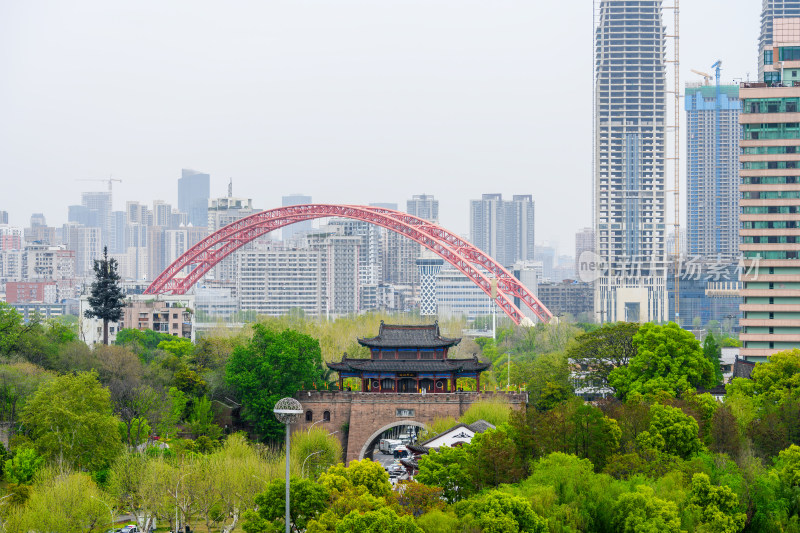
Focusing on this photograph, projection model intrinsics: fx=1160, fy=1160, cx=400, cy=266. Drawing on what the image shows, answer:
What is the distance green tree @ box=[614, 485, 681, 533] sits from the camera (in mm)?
34719

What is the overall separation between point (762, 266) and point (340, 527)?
41.5 m

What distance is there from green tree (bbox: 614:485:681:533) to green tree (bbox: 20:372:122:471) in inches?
896

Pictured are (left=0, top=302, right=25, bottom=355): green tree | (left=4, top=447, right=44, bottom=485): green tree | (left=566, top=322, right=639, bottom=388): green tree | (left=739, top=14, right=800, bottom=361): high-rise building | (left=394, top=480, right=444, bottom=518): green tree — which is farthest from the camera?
(left=739, top=14, right=800, bottom=361): high-rise building

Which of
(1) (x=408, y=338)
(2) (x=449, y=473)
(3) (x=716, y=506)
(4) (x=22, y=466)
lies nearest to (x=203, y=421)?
(1) (x=408, y=338)

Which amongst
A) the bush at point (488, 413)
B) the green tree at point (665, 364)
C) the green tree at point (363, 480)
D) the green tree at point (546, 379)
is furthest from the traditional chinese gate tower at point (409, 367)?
the green tree at point (363, 480)

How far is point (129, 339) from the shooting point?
289ft

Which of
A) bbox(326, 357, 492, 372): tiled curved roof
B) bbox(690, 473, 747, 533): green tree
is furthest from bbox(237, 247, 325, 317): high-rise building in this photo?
bbox(690, 473, 747, 533): green tree

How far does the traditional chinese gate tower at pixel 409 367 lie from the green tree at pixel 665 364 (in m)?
7.85

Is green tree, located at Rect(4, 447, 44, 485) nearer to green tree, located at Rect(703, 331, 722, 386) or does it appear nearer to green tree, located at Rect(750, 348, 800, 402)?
green tree, located at Rect(750, 348, 800, 402)

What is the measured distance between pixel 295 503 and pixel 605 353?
27898mm

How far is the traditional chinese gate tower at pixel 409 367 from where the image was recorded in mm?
61156

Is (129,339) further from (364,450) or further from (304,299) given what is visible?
(304,299)

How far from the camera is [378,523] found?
1307 inches

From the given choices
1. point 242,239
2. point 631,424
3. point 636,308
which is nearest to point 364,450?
point 631,424
